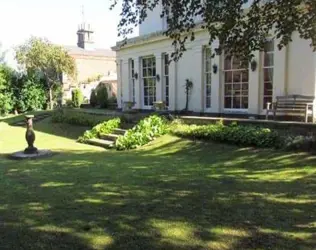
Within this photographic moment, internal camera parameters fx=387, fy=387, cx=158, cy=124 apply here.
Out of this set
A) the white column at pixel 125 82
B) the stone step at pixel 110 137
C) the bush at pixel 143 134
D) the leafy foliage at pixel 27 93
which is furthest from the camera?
the leafy foliage at pixel 27 93

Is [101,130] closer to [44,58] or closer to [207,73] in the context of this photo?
[207,73]

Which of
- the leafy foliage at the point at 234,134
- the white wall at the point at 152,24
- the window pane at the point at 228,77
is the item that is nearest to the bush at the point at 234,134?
the leafy foliage at the point at 234,134

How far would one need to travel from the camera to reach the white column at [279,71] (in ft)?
40.5

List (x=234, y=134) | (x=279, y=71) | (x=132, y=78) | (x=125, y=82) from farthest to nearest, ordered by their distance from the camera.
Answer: (x=125, y=82), (x=132, y=78), (x=279, y=71), (x=234, y=134)

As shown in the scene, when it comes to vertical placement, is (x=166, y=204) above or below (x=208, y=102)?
below

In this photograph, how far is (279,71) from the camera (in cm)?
1257

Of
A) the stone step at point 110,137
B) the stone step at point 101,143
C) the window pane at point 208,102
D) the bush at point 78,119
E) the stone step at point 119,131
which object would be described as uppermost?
the window pane at point 208,102

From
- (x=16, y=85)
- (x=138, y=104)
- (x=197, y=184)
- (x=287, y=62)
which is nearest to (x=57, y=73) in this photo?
(x=16, y=85)

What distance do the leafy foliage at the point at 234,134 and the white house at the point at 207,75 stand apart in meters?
1.83

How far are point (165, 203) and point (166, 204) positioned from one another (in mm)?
52

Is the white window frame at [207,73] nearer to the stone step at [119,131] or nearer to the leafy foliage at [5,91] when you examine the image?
the stone step at [119,131]

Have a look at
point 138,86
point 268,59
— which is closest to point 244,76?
point 268,59

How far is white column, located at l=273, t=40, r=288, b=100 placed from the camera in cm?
1235

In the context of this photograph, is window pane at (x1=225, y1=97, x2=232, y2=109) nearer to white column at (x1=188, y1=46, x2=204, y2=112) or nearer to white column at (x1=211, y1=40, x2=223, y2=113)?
white column at (x1=211, y1=40, x2=223, y2=113)
